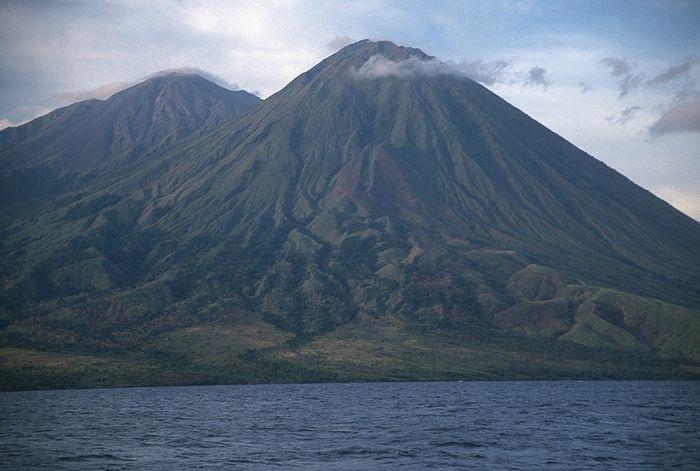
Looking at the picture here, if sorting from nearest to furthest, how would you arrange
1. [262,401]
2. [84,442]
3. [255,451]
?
[255,451]
[84,442]
[262,401]

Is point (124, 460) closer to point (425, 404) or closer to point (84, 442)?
point (84, 442)

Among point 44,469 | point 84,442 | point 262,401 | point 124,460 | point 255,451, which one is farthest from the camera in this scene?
point 262,401

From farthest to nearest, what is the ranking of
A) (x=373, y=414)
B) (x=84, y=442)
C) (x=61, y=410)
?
(x=61, y=410) < (x=373, y=414) < (x=84, y=442)

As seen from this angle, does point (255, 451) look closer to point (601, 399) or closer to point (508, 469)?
point (508, 469)

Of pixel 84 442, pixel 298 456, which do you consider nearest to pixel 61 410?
pixel 84 442

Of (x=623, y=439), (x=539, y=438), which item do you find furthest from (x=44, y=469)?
(x=623, y=439)

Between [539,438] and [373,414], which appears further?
[373,414]
